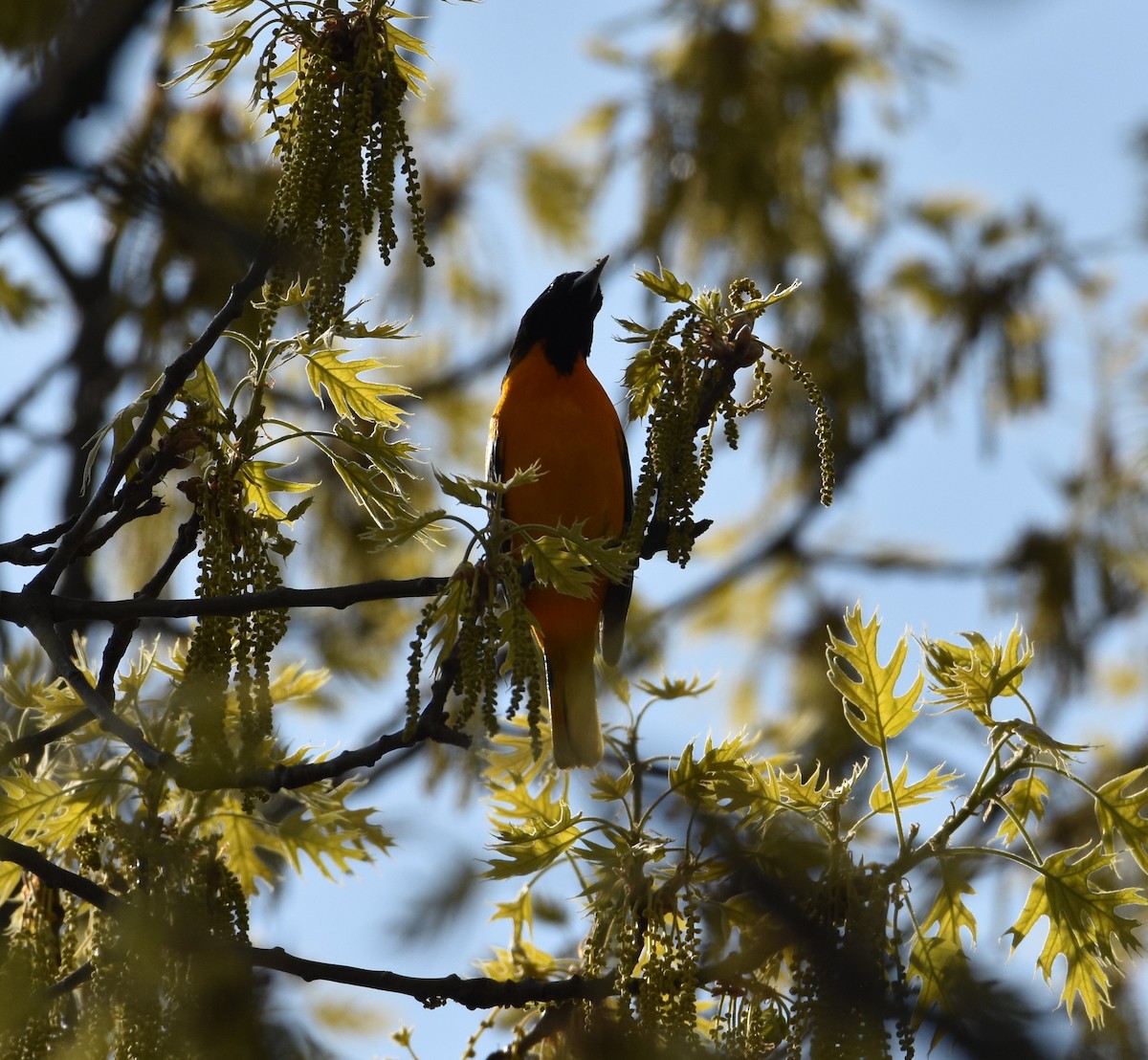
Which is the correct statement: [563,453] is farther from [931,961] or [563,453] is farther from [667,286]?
[931,961]

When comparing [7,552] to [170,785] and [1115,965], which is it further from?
[1115,965]

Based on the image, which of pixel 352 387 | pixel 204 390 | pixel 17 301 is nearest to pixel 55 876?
pixel 204 390

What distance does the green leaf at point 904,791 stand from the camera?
2449 mm

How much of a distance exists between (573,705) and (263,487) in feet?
5.63

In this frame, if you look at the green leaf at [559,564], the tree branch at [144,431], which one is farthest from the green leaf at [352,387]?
the green leaf at [559,564]

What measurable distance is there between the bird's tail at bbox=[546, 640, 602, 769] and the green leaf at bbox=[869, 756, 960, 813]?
2.26ft

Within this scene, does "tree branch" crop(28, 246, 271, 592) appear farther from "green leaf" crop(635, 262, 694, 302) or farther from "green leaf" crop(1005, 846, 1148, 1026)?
"green leaf" crop(1005, 846, 1148, 1026)

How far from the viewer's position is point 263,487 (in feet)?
8.33

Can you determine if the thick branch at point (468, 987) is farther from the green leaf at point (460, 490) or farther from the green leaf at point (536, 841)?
the green leaf at point (460, 490)

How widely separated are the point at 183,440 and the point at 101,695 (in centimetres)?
47

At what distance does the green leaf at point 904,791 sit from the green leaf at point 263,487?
121 centimetres

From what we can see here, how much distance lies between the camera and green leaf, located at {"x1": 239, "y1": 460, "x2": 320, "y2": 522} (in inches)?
98.3

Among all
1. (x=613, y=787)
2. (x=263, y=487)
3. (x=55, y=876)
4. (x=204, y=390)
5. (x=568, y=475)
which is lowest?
(x=55, y=876)

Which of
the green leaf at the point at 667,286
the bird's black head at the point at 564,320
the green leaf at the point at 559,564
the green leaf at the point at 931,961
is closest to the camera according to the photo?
the green leaf at the point at 931,961
